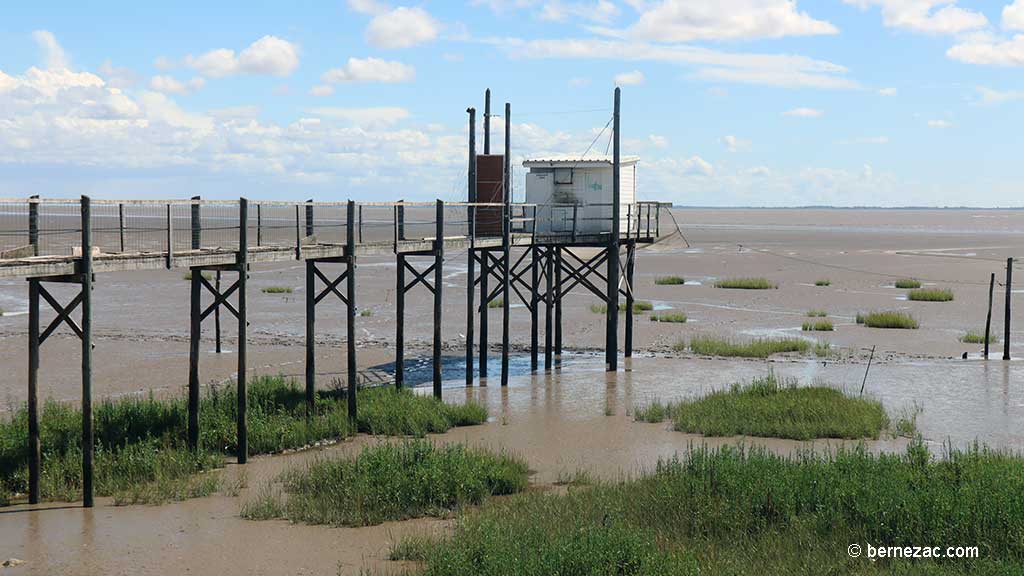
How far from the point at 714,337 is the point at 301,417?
56.8ft

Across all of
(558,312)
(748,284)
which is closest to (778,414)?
(558,312)

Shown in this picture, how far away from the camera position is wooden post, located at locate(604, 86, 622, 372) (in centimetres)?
2811

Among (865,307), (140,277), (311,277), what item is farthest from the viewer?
(140,277)

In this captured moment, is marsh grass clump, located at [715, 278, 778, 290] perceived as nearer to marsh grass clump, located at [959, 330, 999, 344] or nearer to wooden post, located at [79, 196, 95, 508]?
marsh grass clump, located at [959, 330, 999, 344]

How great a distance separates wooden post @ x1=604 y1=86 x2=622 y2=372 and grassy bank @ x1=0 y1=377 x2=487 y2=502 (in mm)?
7582

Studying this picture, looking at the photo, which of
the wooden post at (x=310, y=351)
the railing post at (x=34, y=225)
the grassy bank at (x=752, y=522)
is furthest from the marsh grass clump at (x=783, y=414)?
the railing post at (x=34, y=225)

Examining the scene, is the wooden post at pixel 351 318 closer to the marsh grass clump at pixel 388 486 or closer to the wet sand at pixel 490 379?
the wet sand at pixel 490 379

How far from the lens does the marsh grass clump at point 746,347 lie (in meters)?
31.0

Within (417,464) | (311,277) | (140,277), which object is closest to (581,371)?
(311,277)

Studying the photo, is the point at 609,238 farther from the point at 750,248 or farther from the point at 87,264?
the point at 750,248

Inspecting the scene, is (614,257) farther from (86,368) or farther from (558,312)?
(86,368)

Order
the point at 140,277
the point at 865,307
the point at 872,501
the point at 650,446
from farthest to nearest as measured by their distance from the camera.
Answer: the point at 140,277 < the point at 865,307 < the point at 650,446 < the point at 872,501

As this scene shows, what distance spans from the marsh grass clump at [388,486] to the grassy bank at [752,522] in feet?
A: 2.01

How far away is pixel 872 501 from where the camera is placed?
513 inches
